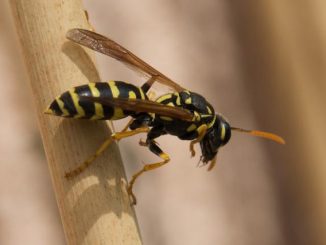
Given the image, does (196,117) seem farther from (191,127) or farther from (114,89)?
(114,89)

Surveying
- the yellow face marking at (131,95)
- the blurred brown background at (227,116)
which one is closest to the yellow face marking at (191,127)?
the yellow face marking at (131,95)

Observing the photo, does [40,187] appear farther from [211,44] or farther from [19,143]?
[211,44]

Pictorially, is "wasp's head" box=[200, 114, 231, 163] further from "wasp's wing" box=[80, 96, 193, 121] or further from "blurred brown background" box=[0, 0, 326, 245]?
"blurred brown background" box=[0, 0, 326, 245]

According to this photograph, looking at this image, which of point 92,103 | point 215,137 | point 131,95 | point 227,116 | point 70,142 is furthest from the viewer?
point 227,116

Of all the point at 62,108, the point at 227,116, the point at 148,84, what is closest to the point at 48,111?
the point at 62,108

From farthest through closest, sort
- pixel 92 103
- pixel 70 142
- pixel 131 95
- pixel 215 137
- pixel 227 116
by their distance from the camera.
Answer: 1. pixel 227 116
2. pixel 215 137
3. pixel 131 95
4. pixel 92 103
5. pixel 70 142

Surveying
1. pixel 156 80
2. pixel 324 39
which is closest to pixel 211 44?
pixel 324 39

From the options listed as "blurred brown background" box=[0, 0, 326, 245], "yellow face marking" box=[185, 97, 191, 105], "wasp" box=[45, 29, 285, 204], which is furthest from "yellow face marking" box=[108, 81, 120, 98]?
"blurred brown background" box=[0, 0, 326, 245]
